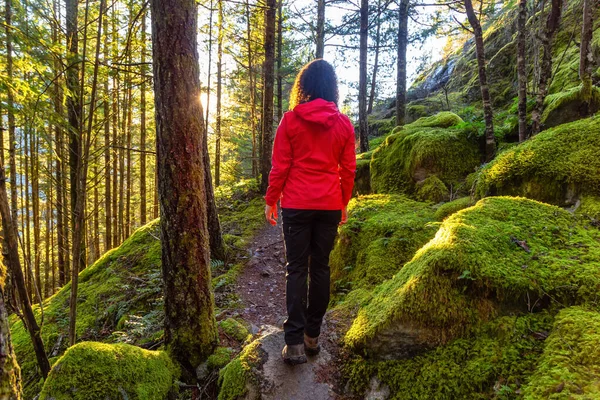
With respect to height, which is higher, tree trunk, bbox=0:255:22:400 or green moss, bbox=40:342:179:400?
tree trunk, bbox=0:255:22:400

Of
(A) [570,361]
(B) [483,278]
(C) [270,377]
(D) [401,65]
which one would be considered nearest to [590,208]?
(B) [483,278]

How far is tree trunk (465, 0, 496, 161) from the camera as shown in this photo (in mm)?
5344

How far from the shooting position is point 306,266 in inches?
110

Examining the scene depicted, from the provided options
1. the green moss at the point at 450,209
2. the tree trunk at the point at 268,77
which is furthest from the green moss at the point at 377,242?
the tree trunk at the point at 268,77

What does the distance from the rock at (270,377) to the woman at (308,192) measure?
10 cm

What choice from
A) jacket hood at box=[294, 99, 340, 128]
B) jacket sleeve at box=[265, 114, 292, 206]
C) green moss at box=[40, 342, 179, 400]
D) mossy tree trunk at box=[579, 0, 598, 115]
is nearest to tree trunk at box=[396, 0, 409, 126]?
mossy tree trunk at box=[579, 0, 598, 115]

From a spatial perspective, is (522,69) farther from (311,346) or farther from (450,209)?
(311,346)

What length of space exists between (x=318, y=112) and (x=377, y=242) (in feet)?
7.85

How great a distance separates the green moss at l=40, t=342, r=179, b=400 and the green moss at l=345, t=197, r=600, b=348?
5.83 ft

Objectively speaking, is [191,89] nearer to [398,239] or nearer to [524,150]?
[398,239]

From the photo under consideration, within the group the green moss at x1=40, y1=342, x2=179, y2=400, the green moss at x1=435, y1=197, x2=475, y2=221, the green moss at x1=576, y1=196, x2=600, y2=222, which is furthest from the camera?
the green moss at x1=435, y1=197, x2=475, y2=221

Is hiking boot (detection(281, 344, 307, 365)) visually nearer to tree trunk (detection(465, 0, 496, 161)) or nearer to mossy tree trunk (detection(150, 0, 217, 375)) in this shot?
mossy tree trunk (detection(150, 0, 217, 375))

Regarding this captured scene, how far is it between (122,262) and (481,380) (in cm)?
756

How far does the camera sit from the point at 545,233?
2916mm
